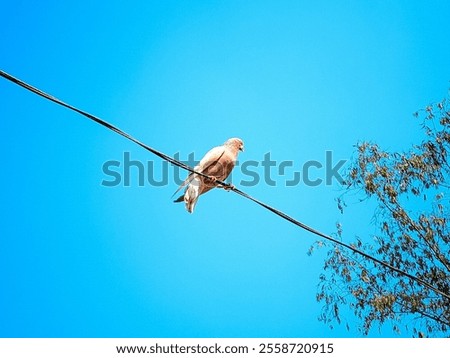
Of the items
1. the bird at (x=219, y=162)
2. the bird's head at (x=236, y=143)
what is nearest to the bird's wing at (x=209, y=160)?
the bird at (x=219, y=162)

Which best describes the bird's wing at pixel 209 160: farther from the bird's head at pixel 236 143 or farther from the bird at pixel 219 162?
the bird's head at pixel 236 143

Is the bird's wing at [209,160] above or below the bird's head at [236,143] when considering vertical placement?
below

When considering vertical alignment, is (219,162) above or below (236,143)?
below

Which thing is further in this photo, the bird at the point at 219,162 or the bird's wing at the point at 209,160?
the bird's wing at the point at 209,160

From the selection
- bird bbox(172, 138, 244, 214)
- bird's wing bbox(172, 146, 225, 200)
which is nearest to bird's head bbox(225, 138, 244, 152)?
bird bbox(172, 138, 244, 214)

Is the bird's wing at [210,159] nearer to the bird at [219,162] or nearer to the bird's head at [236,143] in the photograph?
the bird at [219,162]

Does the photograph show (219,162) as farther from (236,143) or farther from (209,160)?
(236,143)

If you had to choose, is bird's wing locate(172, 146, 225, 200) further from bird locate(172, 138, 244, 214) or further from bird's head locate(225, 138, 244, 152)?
bird's head locate(225, 138, 244, 152)

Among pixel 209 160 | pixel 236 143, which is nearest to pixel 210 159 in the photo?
pixel 209 160

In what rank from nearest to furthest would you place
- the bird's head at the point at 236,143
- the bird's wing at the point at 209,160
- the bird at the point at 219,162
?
the bird at the point at 219,162 → the bird's wing at the point at 209,160 → the bird's head at the point at 236,143

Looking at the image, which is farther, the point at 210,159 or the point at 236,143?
the point at 236,143

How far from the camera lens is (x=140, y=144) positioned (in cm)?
414

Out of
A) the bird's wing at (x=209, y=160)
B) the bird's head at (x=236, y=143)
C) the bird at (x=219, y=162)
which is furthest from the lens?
the bird's head at (x=236, y=143)
